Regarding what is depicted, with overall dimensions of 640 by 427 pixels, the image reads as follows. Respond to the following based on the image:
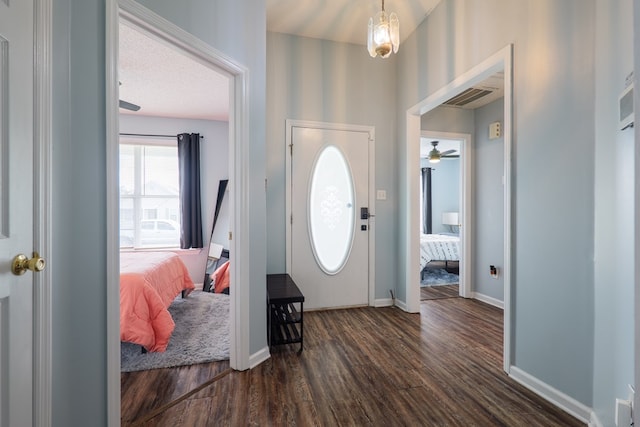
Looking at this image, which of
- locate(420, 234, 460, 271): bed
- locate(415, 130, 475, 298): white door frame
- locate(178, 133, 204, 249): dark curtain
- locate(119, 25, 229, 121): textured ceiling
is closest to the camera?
locate(119, 25, 229, 121): textured ceiling

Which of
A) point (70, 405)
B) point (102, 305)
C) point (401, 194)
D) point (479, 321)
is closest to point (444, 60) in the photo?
point (401, 194)

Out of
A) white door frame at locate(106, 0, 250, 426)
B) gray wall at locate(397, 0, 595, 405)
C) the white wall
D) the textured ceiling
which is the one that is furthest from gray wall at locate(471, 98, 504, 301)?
the white wall

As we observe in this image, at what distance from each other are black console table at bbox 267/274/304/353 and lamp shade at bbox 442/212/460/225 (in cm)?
532

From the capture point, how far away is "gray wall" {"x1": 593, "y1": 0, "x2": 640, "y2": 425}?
1265 mm

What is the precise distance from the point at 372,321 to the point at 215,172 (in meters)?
3.12

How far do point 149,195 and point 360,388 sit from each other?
4.10 metres

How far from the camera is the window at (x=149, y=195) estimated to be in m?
4.39

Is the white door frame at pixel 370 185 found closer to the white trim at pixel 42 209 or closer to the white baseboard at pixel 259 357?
the white baseboard at pixel 259 357

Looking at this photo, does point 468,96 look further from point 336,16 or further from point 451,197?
point 451,197

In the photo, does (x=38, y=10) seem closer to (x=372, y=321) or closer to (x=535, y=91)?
(x=535, y=91)

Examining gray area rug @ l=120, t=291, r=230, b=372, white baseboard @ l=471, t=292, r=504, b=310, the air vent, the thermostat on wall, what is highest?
the air vent

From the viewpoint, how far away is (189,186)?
432cm

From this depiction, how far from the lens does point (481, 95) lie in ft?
11.3

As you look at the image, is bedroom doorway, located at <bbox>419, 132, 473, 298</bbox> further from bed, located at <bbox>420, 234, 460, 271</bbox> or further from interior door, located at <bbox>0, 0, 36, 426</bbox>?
interior door, located at <bbox>0, 0, 36, 426</bbox>
